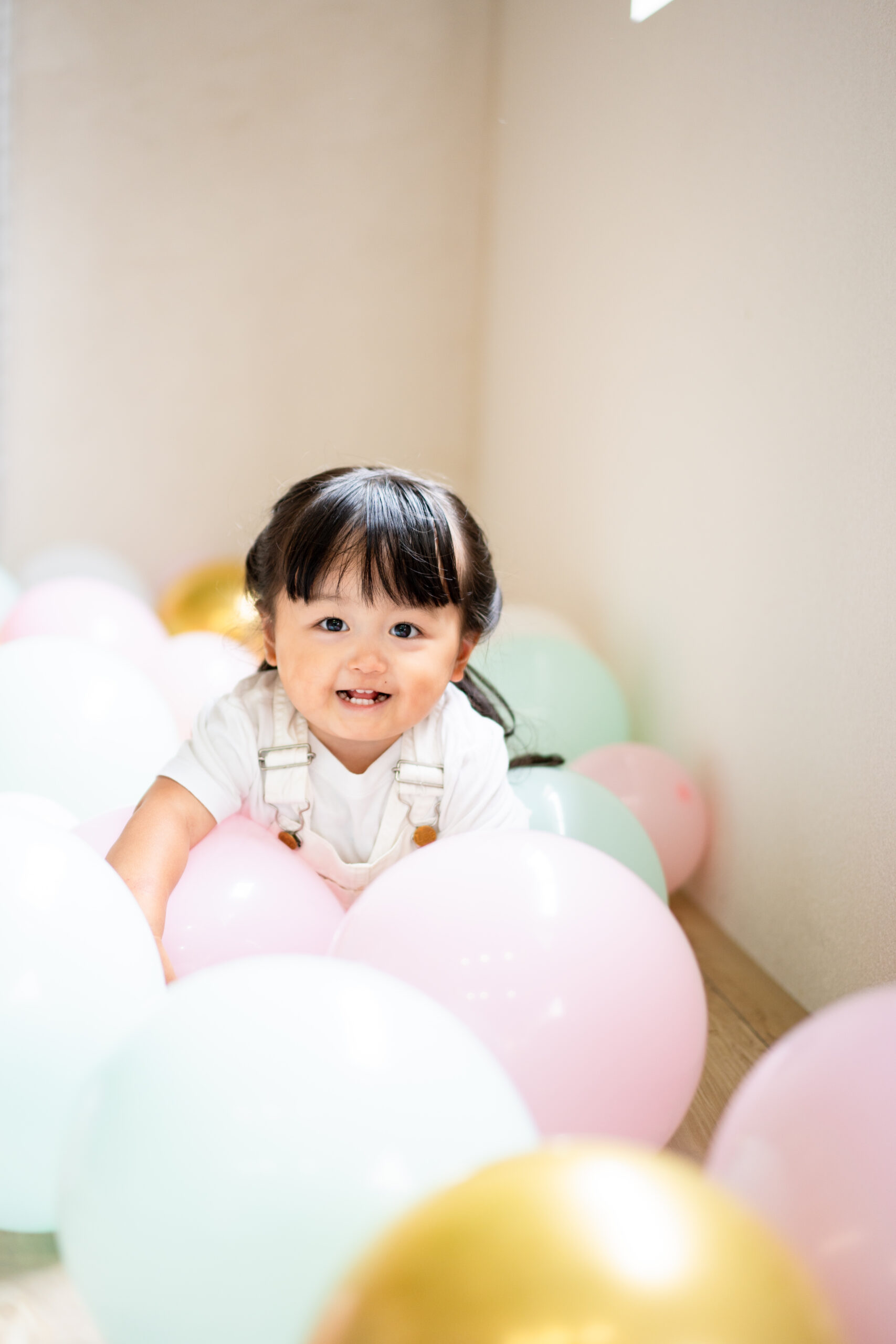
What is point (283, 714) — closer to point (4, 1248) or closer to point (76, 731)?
point (76, 731)

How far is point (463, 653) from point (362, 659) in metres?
0.17

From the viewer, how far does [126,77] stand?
10.1ft

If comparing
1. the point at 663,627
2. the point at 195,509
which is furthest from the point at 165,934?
the point at 195,509

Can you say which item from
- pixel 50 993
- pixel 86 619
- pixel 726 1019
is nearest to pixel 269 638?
pixel 50 993

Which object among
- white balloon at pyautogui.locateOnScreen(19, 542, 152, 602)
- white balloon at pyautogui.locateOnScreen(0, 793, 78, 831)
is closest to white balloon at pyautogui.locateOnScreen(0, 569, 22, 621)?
white balloon at pyautogui.locateOnScreen(19, 542, 152, 602)

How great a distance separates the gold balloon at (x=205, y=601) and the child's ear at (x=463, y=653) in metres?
1.22

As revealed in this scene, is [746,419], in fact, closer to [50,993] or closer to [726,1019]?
[726,1019]

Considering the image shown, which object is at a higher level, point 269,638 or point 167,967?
point 269,638

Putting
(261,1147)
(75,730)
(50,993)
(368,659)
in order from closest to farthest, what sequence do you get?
(261,1147) → (50,993) → (368,659) → (75,730)

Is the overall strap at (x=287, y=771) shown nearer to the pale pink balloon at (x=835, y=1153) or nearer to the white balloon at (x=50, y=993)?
the white balloon at (x=50, y=993)

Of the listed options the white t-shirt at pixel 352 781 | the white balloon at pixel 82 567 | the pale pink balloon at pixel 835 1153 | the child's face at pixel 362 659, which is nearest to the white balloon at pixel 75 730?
the white t-shirt at pixel 352 781

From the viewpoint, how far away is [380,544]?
1.27 meters

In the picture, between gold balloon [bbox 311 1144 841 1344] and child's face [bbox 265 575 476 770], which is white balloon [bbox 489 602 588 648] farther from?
gold balloon [bbox 311 1144 841 1344]

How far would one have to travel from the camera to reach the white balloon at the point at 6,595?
7.89 feet
